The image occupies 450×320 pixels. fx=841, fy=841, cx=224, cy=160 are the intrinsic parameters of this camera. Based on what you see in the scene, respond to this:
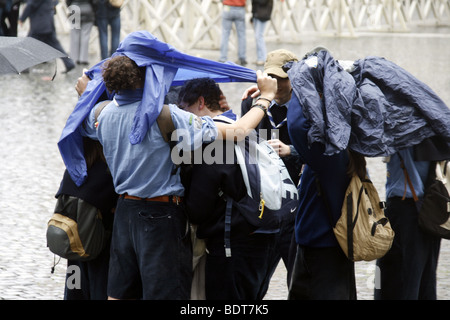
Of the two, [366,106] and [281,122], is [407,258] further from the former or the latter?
[281,122]

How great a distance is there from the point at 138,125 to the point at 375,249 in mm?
1193

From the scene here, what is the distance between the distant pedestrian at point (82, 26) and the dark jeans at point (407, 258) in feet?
Result: 36.0

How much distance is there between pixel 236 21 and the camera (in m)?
15.4

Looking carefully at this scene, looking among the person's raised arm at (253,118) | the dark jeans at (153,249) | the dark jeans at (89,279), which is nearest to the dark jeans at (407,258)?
the person's raised arm at (253,118)

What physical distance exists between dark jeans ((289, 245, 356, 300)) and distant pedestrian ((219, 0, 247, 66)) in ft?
37.8

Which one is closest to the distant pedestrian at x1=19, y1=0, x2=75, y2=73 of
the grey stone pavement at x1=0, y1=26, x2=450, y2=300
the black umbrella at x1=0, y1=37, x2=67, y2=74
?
the grey stone pavement at x1=0, y1=26, x2=450, y2=300

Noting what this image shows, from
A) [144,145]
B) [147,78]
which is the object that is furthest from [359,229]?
[147,78]

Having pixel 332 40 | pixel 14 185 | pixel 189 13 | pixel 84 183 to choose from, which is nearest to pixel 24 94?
pixel 14 185

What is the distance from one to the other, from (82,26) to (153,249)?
11.3m

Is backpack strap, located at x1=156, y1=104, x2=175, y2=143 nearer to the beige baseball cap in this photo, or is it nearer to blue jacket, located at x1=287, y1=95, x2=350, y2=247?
blue jacket, located at x1=287, y1=95, x2=350, y2=247

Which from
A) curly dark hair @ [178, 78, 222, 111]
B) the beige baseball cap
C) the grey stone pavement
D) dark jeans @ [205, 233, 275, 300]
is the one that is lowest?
the grey stone pavement

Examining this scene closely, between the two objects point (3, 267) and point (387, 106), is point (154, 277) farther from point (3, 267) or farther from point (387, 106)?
point (3, 267)

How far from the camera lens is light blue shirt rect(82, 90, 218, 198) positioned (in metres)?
3.64
